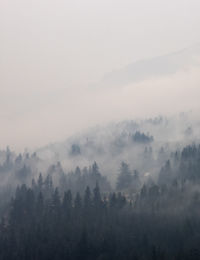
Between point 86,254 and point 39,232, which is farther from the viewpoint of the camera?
point 39,232

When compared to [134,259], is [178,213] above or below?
above

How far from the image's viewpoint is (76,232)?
17512 cm

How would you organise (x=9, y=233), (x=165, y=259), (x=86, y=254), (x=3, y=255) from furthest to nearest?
(x=9, y=233) < (x=3, y=255) < (x=86, y=254) < (x=165, y=259)

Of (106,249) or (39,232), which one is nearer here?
(106,249)

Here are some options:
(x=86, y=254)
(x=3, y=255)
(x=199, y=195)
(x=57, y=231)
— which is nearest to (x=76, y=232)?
(x=57, y=231)

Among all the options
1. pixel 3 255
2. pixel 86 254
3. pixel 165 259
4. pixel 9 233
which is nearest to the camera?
pixel 165 259

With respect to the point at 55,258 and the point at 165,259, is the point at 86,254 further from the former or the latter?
the point at 165,259

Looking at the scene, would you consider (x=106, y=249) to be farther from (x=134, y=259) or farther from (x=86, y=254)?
(x=134, y=259)

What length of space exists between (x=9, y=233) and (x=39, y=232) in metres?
19.3

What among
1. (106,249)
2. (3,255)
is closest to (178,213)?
(106,249)

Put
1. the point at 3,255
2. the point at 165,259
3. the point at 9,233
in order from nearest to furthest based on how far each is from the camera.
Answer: the point at 165,259 < the point at 3,255 < the point at 9,233

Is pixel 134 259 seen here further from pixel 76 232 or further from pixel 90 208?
pixel 90 208

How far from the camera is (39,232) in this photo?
178m

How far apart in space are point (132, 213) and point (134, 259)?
4917 cm
